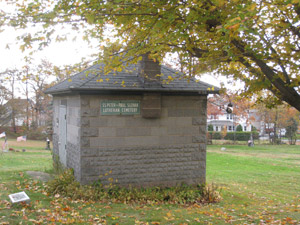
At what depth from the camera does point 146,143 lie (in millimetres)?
8883

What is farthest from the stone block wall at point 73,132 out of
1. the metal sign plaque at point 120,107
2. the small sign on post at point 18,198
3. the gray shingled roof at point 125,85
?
the small sign on post at point 18,198

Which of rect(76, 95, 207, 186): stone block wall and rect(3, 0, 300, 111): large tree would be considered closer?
rect(3, 0, 300, 111): large tree

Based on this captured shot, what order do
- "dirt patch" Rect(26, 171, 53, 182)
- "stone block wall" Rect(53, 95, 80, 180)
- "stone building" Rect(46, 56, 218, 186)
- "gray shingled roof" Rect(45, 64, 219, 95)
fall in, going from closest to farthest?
"gray shingled roof" Rect(45, 64, 219, 95), "stone building" Rect(46, 56, 218, 186), "stone block wall" Rect(53, 95, 80, 180), "dirt patch" Rect(26, 171, 53, 182)

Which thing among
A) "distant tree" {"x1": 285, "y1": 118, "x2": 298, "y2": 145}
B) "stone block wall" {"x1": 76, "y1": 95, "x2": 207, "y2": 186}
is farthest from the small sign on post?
"distant tree" {"x1": 285, "y1": 118, "x2": 298, "y2": 145}

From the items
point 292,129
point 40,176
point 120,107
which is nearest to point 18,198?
point 120,107

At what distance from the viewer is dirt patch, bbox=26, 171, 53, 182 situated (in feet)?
31.5

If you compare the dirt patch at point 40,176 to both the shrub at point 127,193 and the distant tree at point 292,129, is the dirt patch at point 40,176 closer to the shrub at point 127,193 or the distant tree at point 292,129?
the shrub at point 127,193

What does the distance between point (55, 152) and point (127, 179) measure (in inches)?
175

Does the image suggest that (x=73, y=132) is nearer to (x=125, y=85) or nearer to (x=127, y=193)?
(x=125, y=85)

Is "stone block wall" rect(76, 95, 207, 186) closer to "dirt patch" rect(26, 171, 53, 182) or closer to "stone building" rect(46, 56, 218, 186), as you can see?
"stone building" rect(46, 56, 218, 186)

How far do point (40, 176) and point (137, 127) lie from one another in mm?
3771

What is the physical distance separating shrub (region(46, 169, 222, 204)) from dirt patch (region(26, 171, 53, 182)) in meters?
1.06

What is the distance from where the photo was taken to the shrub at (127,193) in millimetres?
7906

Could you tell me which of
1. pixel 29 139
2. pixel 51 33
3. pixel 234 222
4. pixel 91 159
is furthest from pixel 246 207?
pixel 29 139
